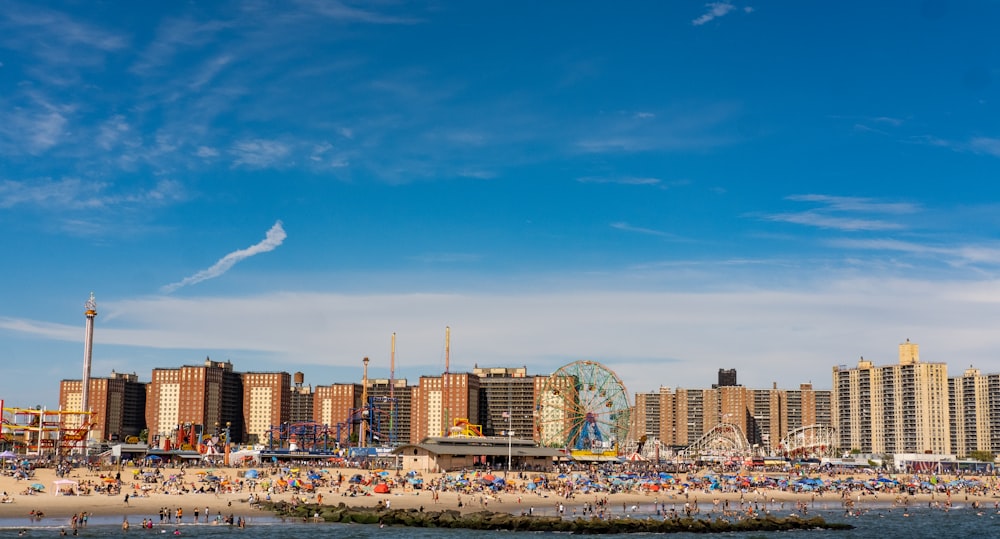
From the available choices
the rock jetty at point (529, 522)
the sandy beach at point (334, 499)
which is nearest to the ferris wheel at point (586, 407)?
the sandy beach at point (334, 499)

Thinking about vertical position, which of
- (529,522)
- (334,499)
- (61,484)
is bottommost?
(334,499)

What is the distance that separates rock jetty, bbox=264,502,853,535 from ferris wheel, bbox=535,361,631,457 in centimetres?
8839

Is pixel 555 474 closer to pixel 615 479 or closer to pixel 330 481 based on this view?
pixel 615 479

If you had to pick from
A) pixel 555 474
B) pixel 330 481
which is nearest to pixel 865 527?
pixel 555 474

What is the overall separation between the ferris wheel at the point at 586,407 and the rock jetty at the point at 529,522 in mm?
88387

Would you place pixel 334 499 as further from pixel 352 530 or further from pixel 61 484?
pixel 61 484

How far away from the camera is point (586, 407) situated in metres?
172

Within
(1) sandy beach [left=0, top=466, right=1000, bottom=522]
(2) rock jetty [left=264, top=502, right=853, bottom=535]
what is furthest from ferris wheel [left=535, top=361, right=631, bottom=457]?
(2) rock jetty [left=264, top=502, right=853, bottom=535]

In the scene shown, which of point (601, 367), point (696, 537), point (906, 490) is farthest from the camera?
point (601, 367)

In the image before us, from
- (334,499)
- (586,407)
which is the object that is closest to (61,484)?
(334,499)

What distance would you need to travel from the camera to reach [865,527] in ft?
275

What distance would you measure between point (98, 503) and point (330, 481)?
1133 inches

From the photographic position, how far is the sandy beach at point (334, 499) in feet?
262

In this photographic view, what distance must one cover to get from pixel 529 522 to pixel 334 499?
2395 centimetres
